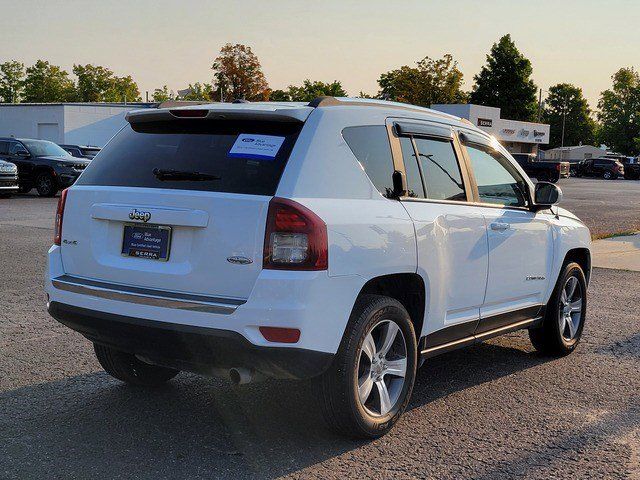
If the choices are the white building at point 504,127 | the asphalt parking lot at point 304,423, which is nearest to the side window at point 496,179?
the asphalt parking lot at point 304,423

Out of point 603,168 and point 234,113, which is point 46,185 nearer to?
point 234,113

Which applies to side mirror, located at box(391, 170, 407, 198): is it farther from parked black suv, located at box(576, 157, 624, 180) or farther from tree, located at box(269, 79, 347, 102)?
tree, located at box(269, 79, 347, 102)

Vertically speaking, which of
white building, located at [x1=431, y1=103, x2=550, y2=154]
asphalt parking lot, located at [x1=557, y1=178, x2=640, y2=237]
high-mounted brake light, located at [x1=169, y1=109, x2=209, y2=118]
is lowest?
asphalt parking lot, located at [x1=557, y1=178, x2=640, y2=237]

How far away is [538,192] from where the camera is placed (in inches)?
236

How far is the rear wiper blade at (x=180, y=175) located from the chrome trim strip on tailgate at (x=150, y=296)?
1.98 ft

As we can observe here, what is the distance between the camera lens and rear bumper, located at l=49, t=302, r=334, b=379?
383 centimetres

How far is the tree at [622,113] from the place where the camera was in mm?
138375

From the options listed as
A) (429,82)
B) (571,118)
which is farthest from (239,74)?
(571,118)

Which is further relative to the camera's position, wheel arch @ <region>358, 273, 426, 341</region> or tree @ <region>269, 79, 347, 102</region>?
tree @ <region>269, 79, 347, 102</region>

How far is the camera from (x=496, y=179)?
571cm

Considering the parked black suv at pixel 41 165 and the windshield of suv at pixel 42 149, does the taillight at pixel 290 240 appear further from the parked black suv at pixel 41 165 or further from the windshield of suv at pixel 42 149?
the windshield of suv at pixel 42 149

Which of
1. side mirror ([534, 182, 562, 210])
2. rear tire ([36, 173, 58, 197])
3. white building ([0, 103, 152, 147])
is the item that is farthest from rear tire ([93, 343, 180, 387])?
white building ([0, 103, 152, 147])

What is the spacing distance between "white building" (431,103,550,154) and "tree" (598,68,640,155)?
142ft

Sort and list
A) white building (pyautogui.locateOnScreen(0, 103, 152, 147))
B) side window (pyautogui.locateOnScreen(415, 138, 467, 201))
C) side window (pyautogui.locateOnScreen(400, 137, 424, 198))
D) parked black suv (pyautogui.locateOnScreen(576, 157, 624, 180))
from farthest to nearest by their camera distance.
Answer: parked black suv (pyautogui.locateOnScreen(576, 157, 624, 180)), white building (pyautogui.locateOnScreen(0, 103, 152, 147)), side window (pyautogui.locateOnScreen(415, 138, 467, 201)), side window (pyautogui.locateOnScreen(400, 137, 424, 198))
